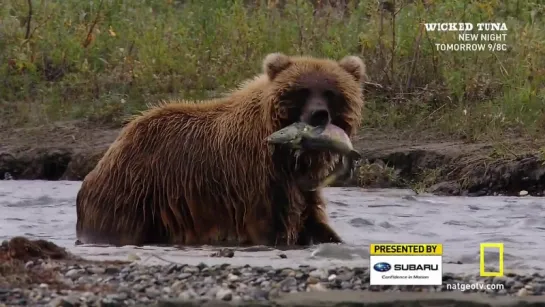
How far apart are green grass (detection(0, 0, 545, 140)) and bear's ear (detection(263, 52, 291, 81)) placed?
4936mm

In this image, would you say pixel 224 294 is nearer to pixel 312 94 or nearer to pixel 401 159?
pixel 312 94

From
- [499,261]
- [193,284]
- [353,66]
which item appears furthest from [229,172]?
[193,284]

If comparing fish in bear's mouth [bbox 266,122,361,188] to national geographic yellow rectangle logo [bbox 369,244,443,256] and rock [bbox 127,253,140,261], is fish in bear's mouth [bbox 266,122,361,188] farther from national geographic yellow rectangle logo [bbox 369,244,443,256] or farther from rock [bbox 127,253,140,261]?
rock [bbox 127,253,140,261]

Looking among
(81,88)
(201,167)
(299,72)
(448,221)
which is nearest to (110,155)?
(201,167)

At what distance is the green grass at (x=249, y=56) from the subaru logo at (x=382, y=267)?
6963 millimetres

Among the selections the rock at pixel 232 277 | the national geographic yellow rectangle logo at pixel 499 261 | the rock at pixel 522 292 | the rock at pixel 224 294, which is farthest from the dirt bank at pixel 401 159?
the rock at pixel 224 294

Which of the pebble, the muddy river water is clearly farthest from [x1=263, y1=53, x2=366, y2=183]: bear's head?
the pebble

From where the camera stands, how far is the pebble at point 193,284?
17.2 feet

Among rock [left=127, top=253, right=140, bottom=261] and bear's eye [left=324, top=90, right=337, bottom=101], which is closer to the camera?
rock [left=127, top=253, right=140, bottom=261]

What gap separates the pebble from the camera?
525 cm

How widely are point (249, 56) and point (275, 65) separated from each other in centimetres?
669

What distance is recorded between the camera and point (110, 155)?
319 inches

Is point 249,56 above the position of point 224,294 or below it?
above

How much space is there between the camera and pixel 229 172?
7855 mm
